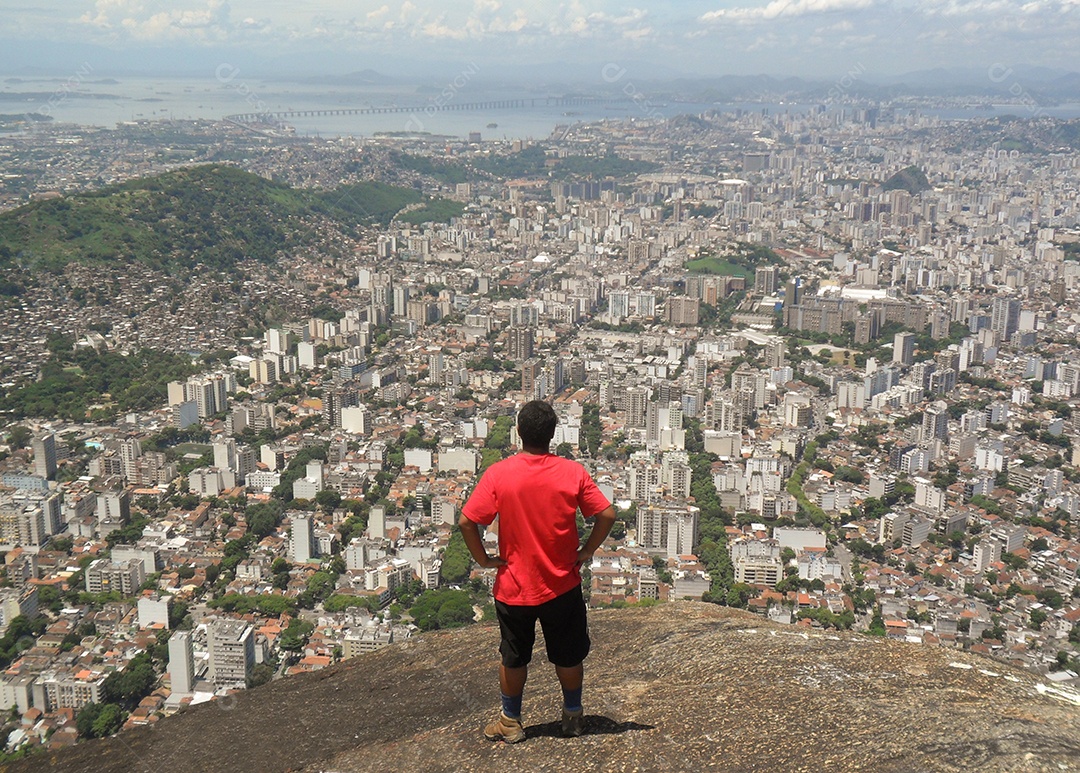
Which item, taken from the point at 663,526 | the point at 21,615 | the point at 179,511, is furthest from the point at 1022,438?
the point at 21,615

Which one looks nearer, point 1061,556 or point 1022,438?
point 1061,556

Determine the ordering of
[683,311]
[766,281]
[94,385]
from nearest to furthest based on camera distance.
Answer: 1. [94,385]
2. [683,311]
3. [766,281]

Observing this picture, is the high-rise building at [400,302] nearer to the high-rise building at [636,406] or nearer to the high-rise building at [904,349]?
the high-rise building at [636,406]

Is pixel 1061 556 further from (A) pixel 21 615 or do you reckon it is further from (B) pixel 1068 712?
(A) pixel 21 615

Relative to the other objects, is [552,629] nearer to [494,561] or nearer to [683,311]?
[494,561]

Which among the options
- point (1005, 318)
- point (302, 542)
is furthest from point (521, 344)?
point (1005, 318)

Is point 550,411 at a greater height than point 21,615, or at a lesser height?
greater

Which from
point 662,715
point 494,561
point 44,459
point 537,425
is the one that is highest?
point 537,425
